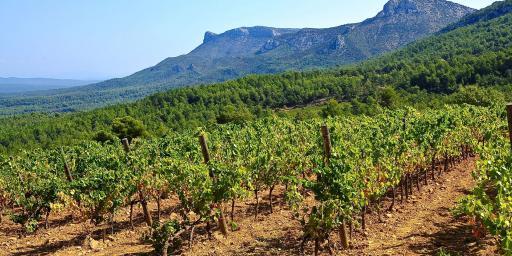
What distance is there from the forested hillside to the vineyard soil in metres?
47.3

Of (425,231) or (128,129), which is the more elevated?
(425,231)

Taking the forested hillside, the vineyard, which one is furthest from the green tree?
the vineyard

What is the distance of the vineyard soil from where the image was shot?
455 inches

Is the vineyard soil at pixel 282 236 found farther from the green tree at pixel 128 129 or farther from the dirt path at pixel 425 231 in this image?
the green tree at pixel 128 129

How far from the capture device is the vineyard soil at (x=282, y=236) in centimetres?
1155

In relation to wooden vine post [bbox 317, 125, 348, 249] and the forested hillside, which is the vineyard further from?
the forested hillside

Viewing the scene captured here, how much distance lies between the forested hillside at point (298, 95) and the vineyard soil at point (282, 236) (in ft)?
155

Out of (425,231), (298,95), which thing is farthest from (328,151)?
(298,95)

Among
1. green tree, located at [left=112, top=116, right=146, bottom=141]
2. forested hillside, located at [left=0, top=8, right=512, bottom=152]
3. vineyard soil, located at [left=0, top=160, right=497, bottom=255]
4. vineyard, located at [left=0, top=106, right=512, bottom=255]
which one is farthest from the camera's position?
forested hillside, located at [left=0, top=8, right=512, bottom=152]

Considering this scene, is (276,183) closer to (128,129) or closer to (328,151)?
(328,151)

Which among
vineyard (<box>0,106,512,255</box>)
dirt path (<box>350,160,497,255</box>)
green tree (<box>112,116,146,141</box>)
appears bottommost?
green tree (<box>112,116,146,141</box>)

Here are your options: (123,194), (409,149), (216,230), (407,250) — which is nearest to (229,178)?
(216,230)

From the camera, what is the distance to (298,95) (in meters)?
116

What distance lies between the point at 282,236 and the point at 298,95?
104207mm
